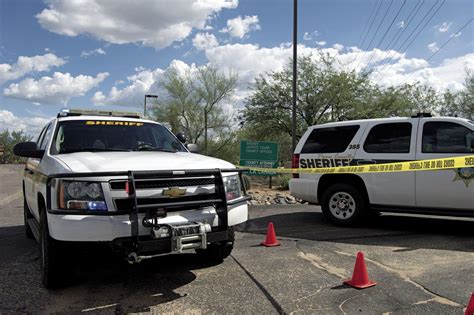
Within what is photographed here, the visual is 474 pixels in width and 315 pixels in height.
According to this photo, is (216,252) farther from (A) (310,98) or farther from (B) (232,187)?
(A) (310,98)

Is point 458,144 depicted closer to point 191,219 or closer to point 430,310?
point 430,310

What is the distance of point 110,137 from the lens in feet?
17.9

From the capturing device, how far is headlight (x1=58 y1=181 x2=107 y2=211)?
386 centimetres

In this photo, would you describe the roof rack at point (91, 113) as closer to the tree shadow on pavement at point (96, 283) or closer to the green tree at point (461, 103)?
the tree shadow on pavement at point (96, 283)

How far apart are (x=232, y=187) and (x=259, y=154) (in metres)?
11.3

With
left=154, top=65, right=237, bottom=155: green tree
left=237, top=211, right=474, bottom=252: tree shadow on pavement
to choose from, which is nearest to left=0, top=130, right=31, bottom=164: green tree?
left=154, top=65, right=237, bottom=155: green tree

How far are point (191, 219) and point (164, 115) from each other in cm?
2605

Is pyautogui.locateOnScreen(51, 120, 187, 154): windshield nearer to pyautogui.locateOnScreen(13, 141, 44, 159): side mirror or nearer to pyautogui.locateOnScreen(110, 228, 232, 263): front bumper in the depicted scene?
pyautogui.locateOnScreen(13, 141, 44, 159): side mirror

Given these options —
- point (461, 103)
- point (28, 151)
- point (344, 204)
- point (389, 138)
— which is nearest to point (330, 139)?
point (389, 138)

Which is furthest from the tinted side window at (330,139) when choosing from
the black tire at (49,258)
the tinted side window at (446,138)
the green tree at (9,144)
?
the green tree at (9,144)

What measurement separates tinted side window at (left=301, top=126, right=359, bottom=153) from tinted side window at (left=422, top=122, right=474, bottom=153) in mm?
1273

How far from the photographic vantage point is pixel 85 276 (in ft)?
16.2

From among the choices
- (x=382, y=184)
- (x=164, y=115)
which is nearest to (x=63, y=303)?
(x=382, y=184)

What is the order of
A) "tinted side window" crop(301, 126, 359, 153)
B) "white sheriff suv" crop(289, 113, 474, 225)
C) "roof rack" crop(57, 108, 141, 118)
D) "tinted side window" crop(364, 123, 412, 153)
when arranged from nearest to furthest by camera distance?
"roof rack" crop(57, 108, 141, 118)
"white sheriff suv" crop(289, 113, 474, 225)
"tinted side window" crop(364, 123, 412, 153)
"tinted side window" crop(301, 126, 359, 153)
